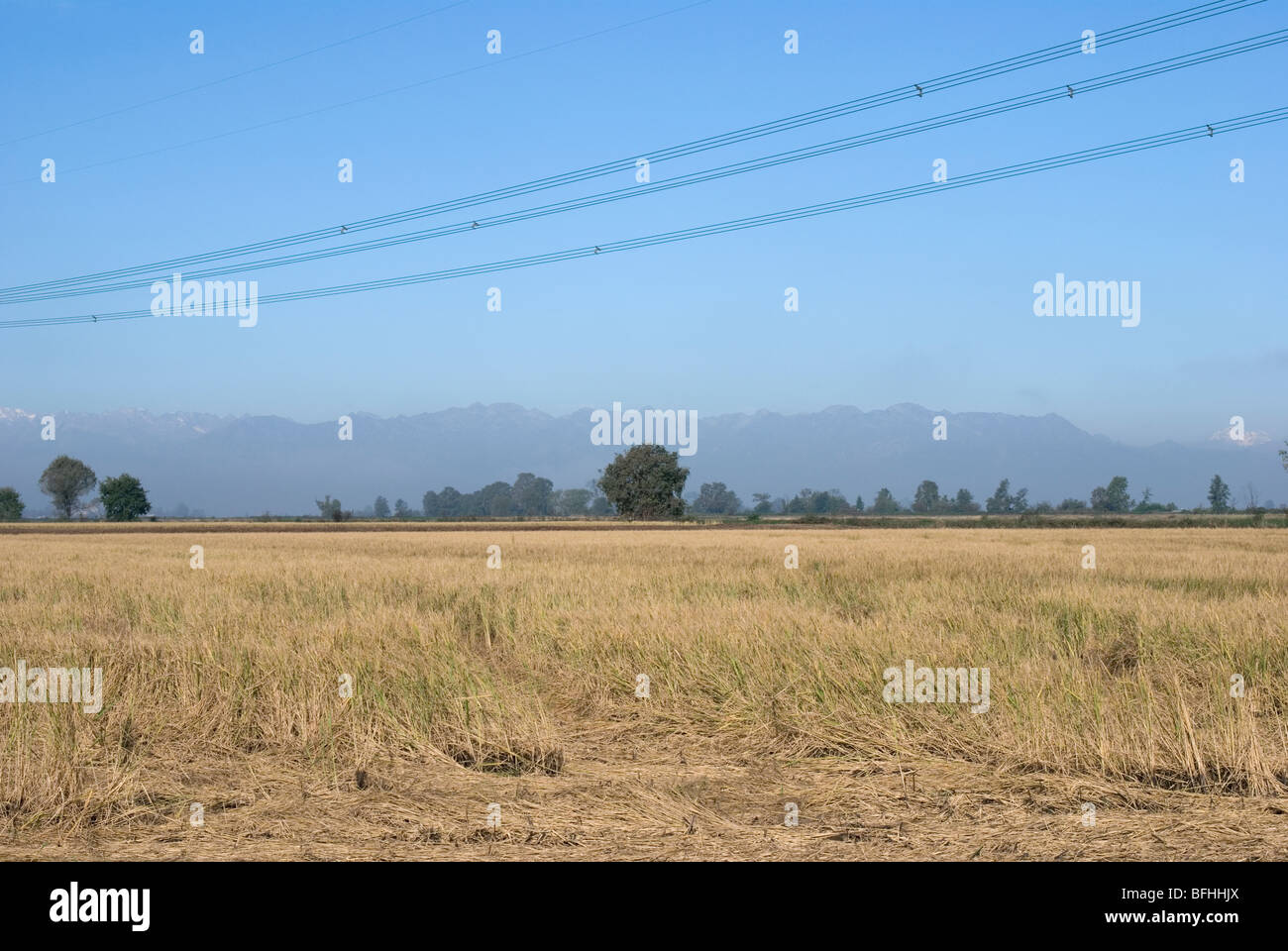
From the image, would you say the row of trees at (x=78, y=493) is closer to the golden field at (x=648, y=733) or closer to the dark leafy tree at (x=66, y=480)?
the dark leafy tree at (x=66, y=480)

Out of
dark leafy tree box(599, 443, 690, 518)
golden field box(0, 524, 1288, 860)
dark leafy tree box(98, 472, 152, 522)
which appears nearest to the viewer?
golden field box(0, 524, 1288, 860)

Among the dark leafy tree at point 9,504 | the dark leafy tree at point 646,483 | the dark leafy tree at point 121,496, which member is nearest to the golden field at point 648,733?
the dark leafy tree at point 646,483

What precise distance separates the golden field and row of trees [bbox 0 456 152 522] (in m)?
147

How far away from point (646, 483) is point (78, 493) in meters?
111

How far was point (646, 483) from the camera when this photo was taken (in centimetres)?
12888

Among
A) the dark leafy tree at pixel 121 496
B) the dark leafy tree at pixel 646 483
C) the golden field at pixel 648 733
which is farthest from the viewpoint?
the dark leafy tree at pixel 121 496

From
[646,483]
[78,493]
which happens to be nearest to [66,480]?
[78,493]

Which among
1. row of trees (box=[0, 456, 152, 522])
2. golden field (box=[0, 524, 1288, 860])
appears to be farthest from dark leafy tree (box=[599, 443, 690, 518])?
golden field (box=[0, 524, 1288, 860])

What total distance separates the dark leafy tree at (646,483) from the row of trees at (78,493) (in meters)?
72.7

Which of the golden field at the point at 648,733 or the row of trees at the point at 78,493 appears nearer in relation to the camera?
the golden field at the point at 648,733

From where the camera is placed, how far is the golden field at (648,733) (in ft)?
19.6

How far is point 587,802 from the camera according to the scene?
6.61m

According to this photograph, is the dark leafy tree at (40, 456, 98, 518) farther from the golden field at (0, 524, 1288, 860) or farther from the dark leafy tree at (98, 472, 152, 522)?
the golden field at (0, 524, 1288, 860)

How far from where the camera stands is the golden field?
598cm
